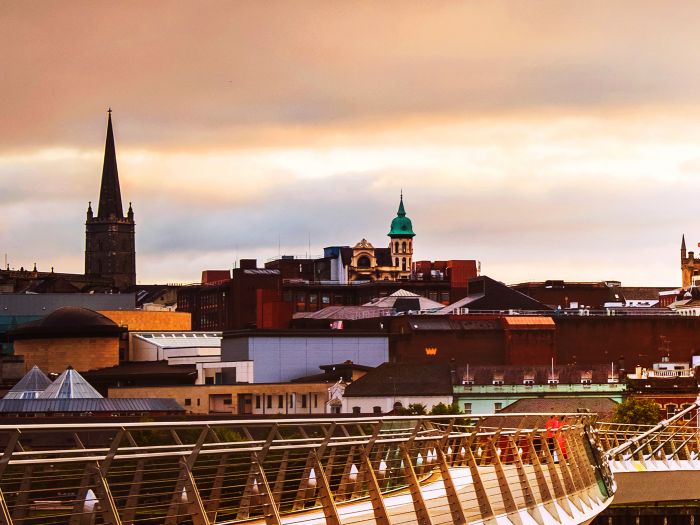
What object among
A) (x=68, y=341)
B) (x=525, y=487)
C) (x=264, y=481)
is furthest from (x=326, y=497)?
(x=68, y=341)

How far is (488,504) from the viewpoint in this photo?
2723 centimetres

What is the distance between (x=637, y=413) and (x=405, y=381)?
72.4ft

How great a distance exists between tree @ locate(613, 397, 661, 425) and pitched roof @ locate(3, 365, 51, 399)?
3562cm

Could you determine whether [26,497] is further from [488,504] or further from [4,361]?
[4,361]

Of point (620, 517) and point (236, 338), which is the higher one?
point (236, 338)

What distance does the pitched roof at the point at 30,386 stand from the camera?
134m

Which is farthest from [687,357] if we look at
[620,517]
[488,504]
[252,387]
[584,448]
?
[488,504]

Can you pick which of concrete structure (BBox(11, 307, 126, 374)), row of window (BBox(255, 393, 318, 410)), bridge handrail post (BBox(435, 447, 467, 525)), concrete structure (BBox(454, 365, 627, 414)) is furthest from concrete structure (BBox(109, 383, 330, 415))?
bridge handrail post (BBox(435, 447, 467, 525))

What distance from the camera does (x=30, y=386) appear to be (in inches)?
5433

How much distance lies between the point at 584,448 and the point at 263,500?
61.8ft

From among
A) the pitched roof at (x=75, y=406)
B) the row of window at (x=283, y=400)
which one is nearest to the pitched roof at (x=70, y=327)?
the row of window at (x=283, y=400)

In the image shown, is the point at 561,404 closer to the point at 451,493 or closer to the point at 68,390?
the point at 68,390

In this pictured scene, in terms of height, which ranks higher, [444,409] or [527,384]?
[527,384]

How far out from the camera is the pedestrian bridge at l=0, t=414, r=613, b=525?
61.7 feet
